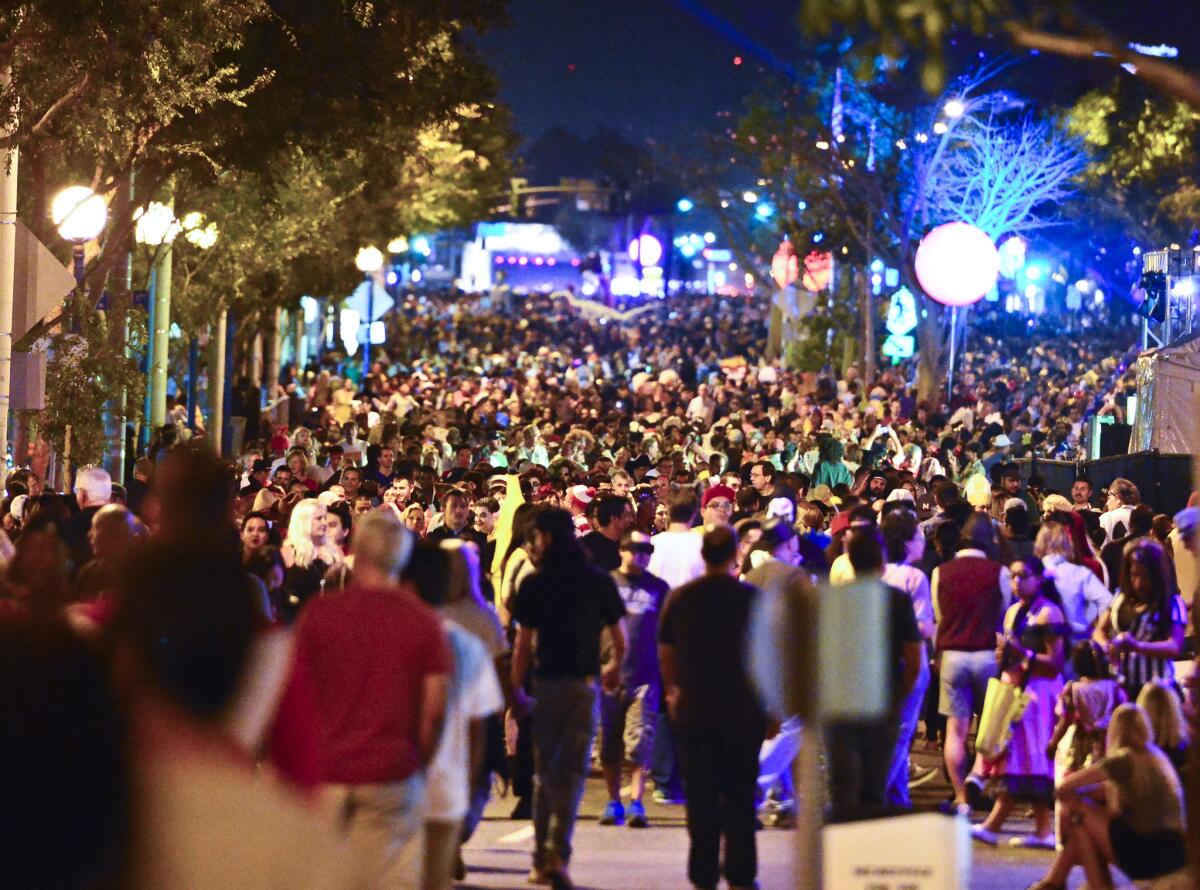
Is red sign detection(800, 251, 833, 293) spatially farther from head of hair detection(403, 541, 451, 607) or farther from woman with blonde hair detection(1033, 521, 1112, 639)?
head of hair detection(403, 541, 451, 607)

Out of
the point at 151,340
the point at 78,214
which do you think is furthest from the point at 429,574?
the point at 151,340

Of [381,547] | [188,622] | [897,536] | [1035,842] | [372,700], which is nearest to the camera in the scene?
[188,622]

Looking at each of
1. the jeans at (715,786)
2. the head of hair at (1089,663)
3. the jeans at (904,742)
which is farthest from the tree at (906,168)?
the jeans at (715,786)

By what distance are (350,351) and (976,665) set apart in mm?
33803

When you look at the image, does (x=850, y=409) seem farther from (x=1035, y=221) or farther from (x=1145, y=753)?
(x=1145, y=753)

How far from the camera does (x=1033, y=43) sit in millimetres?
6496

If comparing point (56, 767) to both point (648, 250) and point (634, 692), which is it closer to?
point (634, 692)

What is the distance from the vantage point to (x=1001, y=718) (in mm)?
10766

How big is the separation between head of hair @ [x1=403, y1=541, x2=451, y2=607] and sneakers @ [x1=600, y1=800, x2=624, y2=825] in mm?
3308

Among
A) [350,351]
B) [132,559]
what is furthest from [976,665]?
[350,351]

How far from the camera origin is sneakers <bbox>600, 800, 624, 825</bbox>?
36.2 ft

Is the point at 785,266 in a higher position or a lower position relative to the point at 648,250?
lower

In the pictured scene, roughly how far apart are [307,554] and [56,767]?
6.02 metres

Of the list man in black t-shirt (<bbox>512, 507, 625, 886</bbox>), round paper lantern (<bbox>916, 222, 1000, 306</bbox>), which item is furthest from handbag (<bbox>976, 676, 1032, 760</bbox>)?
round paper lantern (<bbox>916, 222, 1000, 306</bbox>)
